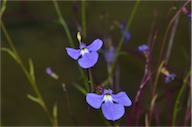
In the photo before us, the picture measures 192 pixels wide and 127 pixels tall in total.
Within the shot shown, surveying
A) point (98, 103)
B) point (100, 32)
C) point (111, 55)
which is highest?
point (100, 32)

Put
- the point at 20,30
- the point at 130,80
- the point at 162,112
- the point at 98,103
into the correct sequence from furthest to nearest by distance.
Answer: the point at 20,30 < the point at 130,80 < the point at 162,112 < the point at 98,103

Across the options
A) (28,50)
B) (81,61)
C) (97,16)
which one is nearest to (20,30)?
(28,50)

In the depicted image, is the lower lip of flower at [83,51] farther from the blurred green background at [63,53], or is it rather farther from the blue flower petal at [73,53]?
the blurred green background at [63,53]

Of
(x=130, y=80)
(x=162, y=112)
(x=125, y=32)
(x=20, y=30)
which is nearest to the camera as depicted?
(x=125, y=32)

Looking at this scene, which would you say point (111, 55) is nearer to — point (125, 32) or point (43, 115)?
point (125, 32)

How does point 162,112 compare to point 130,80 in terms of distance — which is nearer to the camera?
point 162,112

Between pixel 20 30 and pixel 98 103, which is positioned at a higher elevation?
pixel 20 30

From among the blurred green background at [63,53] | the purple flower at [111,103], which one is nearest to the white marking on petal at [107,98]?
the purple flower at [111,103]
